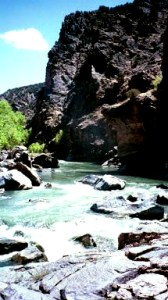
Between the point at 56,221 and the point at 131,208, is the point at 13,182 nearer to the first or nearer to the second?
the point at 131,208

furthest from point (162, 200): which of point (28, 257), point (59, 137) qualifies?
point (59, 137)

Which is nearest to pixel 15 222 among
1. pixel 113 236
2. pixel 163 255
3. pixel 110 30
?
pixel 113 236

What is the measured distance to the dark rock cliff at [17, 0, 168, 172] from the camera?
51.2m

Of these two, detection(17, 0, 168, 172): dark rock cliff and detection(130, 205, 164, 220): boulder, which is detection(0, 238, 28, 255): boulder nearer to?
detection(130, 205, 164, 220): boulder

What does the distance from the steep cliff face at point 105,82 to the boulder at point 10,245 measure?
121ft

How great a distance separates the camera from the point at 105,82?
101062mm

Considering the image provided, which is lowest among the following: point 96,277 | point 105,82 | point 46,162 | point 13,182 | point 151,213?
point 151,213

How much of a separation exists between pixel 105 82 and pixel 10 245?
8978 centimetres

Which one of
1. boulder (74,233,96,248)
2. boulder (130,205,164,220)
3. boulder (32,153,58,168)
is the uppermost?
boulder (32,153,58,168)

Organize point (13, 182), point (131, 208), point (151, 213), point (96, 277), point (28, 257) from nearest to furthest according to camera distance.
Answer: point (96, 277), point (28, 257), point (151, 213), point (131, 208), point (13, 182)

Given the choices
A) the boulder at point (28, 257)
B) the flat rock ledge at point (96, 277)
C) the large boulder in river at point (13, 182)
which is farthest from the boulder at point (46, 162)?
the flat rock ledge at point (96, 277)

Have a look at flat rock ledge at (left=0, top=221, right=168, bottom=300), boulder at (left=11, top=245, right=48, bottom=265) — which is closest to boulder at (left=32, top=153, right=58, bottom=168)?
boulder at (left=11, top=245, right=48, bottom=265)

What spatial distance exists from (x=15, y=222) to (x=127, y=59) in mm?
95080

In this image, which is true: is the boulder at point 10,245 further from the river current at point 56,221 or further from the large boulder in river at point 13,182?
the large boulder in river at point 13,182
